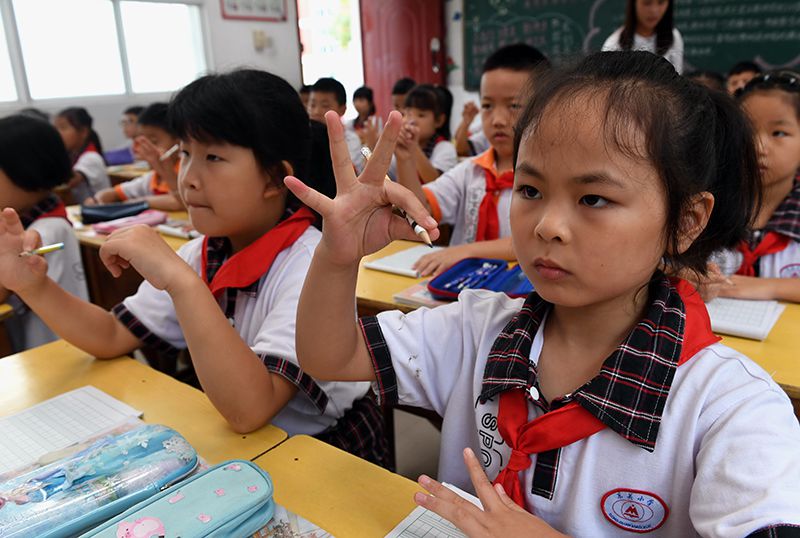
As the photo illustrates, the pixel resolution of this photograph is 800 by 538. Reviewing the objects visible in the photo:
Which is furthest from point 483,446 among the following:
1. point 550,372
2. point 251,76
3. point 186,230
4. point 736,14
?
point 736,14

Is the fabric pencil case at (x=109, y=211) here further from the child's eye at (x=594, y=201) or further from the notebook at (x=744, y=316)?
the child's eye at (x=594, y=201)

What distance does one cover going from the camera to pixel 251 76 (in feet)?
4.06

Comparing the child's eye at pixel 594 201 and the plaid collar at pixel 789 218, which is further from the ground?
the child's eye at pixel 594 201

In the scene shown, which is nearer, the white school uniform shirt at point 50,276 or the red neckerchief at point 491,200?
the white school uniform shirt at point 50,276

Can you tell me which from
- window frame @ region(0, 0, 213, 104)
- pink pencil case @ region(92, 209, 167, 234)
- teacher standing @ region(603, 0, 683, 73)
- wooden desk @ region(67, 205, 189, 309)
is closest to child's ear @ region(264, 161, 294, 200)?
pink pencil case @ region(92, 209, 167, 234)

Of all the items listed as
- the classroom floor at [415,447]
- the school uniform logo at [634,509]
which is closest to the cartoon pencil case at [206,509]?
the school uniform logo at [634,509]

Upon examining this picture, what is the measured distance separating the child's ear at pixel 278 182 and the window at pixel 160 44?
17.7 feet

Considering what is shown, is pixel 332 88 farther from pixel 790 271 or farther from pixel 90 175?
pixel 790 271

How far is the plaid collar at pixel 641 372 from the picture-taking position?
714 mm

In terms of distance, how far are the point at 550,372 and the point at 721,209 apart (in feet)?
1.06

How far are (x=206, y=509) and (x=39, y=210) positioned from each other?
1.76 meters

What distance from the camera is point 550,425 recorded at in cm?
74

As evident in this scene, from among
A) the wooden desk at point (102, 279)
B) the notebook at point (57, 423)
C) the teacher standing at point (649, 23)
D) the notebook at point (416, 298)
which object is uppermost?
the teacher standing at point (649, 23)

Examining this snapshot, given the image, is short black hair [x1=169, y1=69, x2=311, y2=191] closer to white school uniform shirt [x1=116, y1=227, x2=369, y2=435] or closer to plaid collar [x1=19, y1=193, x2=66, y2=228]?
white school uniform shirt [x1=116, y1=227, x2=369, y2=435]
